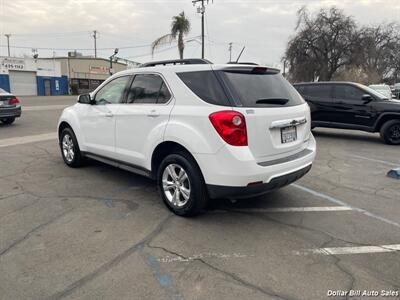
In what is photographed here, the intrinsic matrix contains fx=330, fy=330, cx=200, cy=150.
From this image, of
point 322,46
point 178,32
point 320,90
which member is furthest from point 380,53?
point 320,90

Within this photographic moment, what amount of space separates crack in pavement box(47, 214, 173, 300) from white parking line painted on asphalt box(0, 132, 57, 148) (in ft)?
21.6

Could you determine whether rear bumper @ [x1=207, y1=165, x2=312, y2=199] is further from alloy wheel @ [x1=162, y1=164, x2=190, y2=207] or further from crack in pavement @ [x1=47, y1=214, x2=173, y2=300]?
crack in pavement @ [x1=47, y1=214, x2=173, y2=300]

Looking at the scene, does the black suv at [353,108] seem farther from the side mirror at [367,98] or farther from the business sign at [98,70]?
the business sign at [98,70]

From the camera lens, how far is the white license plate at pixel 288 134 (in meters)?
3.82

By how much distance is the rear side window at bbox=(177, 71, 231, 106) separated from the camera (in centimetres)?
357

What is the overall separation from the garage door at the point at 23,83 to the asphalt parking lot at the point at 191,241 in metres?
46.3

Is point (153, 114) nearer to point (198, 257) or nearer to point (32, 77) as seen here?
point (198, 257)

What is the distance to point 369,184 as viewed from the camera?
5492mm

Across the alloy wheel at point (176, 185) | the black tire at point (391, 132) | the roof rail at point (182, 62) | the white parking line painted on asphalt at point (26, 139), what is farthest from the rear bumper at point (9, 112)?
the black tire at point (391, 132)

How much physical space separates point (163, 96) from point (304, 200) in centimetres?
243

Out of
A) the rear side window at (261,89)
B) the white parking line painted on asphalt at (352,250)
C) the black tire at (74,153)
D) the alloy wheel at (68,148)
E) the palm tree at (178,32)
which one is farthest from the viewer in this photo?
the palm tree at (178,32)

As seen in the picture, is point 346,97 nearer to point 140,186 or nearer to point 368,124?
point 368,124

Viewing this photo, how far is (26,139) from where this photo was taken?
945 cm

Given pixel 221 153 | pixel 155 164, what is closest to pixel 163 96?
pixel 155 164
